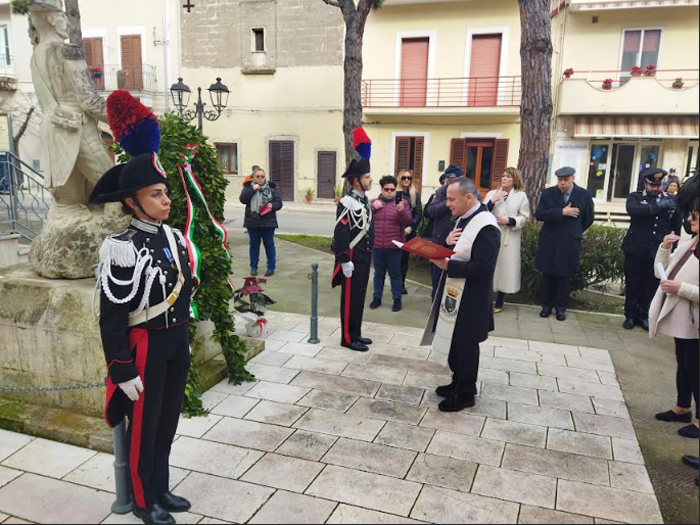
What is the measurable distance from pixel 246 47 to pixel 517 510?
2038cm

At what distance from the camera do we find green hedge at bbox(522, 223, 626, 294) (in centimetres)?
736

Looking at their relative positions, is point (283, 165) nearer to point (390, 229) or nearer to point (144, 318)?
point (390, 229)

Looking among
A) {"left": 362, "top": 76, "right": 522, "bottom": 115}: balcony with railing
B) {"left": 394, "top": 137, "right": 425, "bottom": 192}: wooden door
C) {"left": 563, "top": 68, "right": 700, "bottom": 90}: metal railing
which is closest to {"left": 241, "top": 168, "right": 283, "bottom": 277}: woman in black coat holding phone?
{"left": 563, "top": 68, "right": 700, "bottom": 90}: metal railing

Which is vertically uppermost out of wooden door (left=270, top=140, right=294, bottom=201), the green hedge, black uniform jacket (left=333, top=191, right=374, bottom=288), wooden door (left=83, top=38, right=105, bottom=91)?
wooden door (left=83, top=38, right=105, bottom=91)

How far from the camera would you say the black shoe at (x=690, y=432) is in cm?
389

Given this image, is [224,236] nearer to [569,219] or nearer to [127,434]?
[127,434]

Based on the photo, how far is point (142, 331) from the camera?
2652 mm

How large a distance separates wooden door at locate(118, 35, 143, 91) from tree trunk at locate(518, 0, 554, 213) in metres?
16.9

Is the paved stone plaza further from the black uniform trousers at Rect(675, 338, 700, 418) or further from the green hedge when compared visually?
the green hedge

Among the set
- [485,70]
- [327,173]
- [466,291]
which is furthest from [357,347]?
[327,173]

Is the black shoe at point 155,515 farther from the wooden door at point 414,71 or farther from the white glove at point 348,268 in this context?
the wooden door at point 414,71

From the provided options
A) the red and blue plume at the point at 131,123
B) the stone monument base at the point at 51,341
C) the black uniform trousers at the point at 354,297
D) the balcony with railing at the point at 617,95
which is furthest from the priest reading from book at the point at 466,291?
the balcony with railing at the point at 617,95

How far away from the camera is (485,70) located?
60.2 ft

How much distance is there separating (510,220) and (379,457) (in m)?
4.02
